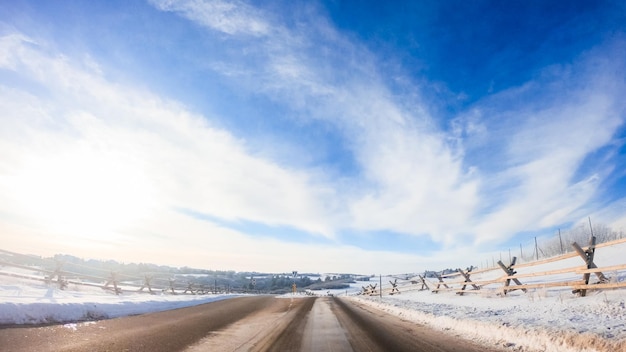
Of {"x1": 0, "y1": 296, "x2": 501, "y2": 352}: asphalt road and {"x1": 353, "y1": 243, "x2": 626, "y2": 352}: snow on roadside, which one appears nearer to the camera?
{"x1": 353, "y1": 243, "x2": 626, "y2": 352}: snow on roadside

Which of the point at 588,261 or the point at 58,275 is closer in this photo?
the point at 588,261

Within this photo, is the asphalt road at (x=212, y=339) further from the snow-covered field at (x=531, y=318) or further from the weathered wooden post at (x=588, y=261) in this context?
the weathered wooden post at (x=588, y=261)

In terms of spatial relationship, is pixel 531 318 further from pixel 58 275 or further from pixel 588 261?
pixel 58 275

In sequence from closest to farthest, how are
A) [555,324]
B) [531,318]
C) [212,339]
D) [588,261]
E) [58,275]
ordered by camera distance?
[555,324] < [212,339] < [531,318] < [588,261] < [58,275]

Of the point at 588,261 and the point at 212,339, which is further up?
the point at 588,261

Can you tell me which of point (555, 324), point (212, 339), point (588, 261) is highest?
point (588, 261)

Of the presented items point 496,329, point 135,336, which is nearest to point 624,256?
point 496,329

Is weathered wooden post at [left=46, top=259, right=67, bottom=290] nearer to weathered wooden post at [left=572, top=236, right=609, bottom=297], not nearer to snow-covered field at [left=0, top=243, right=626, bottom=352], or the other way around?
snow-covered field at [left=0, top=243, right=626, bottom=352]

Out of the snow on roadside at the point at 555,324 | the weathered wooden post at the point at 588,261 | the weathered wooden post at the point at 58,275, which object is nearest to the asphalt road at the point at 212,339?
the snow on roadside at the point at 555,324

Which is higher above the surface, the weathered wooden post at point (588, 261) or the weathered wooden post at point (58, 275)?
the weathered wooden post at point (588, 261)

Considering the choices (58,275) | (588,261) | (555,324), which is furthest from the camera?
(58,275)

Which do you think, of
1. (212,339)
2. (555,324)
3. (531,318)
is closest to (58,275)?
(212,339)

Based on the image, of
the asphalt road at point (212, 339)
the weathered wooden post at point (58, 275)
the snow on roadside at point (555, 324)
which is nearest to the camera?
the snow on roadside at point (555, 324)

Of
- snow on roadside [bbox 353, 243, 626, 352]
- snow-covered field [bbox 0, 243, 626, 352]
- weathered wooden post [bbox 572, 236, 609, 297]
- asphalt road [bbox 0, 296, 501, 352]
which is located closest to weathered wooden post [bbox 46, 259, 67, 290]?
snow-covered field [bbox 0, 243, 626, 352]
